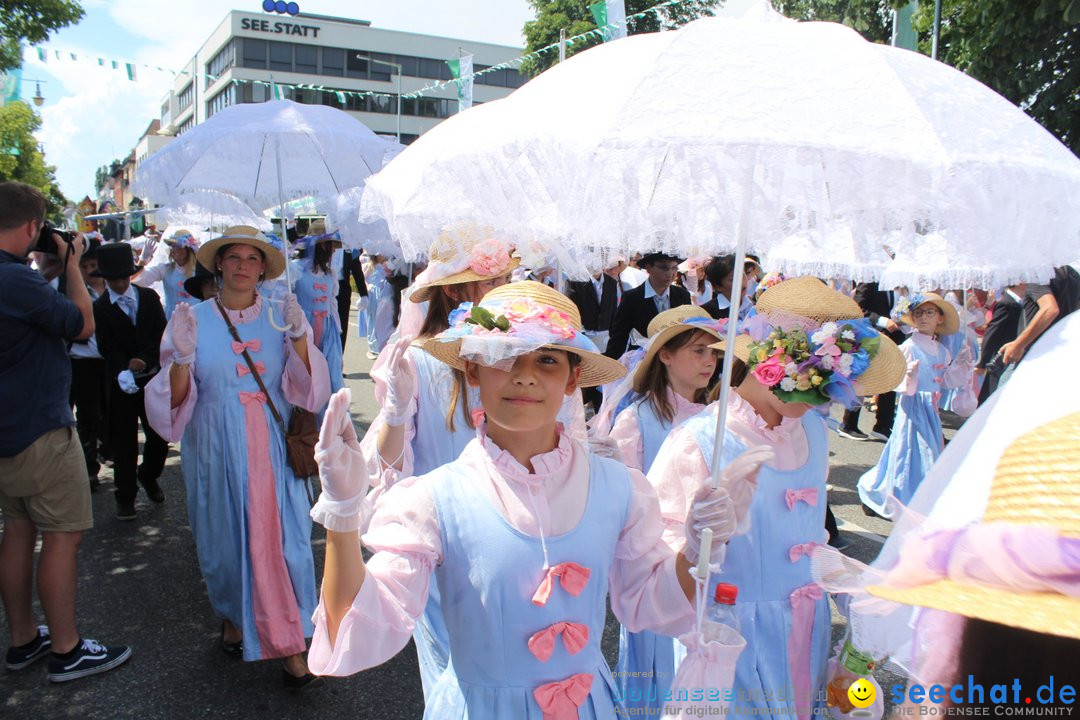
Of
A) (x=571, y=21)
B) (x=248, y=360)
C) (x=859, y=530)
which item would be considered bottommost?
(x=859, y=530)

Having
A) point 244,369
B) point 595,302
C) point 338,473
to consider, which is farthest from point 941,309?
point 338,473

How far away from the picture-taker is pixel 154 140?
58094 mm

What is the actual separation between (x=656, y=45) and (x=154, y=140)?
212ft

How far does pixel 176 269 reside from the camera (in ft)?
26.4

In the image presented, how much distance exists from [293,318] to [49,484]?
52.2 inches

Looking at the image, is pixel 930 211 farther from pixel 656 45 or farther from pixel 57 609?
pixel 57 609

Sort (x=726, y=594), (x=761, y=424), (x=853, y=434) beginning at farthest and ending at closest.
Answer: (x=853, y=434)
(x=761, y=424)
(x=726, y=594)

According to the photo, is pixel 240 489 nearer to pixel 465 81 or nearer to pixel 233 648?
pixel 233 648

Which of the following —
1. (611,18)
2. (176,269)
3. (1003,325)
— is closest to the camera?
(176,269)

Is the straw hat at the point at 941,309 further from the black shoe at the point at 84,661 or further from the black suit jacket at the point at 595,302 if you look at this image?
the black shoe at the point at 84,661

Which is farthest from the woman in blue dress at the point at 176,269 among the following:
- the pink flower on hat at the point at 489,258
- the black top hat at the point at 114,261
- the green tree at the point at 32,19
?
the pink flower on hat at the point at 489,258

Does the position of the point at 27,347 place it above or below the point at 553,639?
above

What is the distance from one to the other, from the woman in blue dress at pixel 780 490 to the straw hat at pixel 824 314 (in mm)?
17

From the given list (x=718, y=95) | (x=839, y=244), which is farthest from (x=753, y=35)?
(x=839, y=244)
